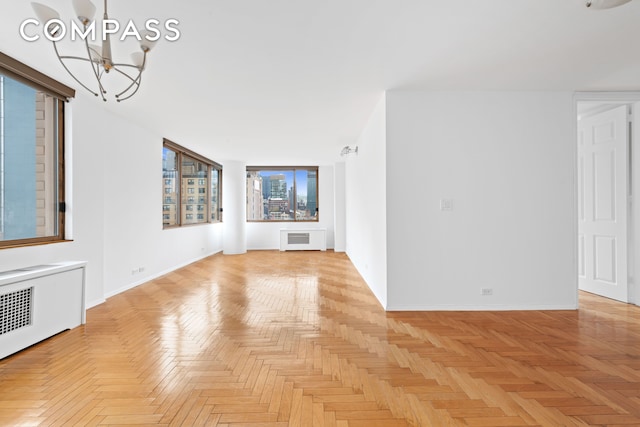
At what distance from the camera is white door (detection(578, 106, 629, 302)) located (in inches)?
160

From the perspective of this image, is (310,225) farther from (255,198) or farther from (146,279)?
(146,279)

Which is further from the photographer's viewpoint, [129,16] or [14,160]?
A: [14,160]

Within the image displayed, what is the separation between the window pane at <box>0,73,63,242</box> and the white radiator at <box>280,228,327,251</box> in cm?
611

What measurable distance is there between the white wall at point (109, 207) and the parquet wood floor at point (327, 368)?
80 centimetres

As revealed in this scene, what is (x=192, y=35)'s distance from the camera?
2.57 metres

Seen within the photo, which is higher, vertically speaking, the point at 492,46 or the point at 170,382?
the point at 492,46

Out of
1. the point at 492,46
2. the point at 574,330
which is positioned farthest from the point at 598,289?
the point at 492,46

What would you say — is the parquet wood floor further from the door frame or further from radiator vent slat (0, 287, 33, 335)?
the door frame

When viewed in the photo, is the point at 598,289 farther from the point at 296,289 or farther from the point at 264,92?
the point at 264,92

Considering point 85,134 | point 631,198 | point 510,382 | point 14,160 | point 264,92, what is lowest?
point 510,382

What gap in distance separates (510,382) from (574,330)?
148 cm

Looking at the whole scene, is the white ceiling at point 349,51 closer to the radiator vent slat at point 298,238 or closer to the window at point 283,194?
the radiator vent slat at point 298,238

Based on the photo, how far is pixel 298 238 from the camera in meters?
9.53

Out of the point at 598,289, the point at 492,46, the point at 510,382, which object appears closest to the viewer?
the point at 510,382
